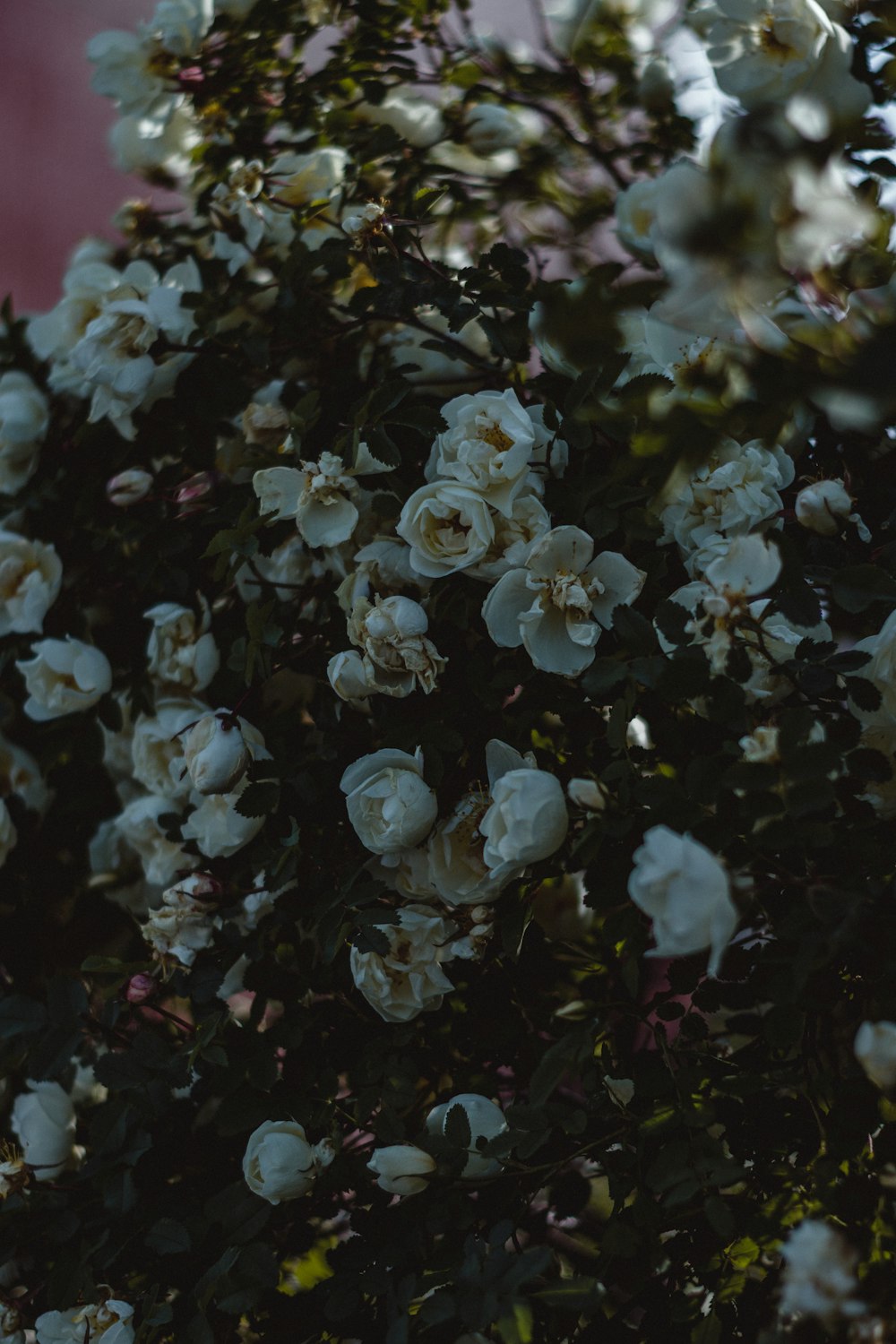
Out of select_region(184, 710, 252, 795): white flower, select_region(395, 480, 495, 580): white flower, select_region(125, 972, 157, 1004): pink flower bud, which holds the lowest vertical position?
select_region(125, 972, 157, 1004): pink flower bud

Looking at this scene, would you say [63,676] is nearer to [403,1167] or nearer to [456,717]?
[456,717]

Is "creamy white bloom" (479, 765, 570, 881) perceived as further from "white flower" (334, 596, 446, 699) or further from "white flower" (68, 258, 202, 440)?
"white flower" (68, 258, 202, 440)

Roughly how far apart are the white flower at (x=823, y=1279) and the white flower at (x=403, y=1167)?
0.28 metres

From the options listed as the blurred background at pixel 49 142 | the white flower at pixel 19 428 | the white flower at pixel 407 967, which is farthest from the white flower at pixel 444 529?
the blurred background at pixel 49 142

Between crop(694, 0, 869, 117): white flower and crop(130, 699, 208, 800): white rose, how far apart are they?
67cm

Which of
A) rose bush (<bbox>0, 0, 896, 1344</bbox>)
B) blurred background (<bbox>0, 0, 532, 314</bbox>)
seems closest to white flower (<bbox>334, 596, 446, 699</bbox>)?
rose bush (<bbox>0, 0, 896, 1344</bbox>)

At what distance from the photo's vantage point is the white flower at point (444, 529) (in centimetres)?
75

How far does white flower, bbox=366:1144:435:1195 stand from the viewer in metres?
0.71

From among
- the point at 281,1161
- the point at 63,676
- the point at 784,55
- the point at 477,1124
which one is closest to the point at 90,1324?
the point at 281,1161

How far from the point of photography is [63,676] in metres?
0.98

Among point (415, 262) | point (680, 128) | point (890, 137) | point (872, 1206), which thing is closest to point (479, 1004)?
point (872, 1206)

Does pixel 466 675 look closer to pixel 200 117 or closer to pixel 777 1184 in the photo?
pixel 777 1184

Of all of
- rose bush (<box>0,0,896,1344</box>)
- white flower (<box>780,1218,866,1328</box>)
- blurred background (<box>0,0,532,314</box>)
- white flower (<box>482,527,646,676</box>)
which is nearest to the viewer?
white flower (<box>780,1218,866,1328</box>)

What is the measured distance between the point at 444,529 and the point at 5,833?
54 centimetres
